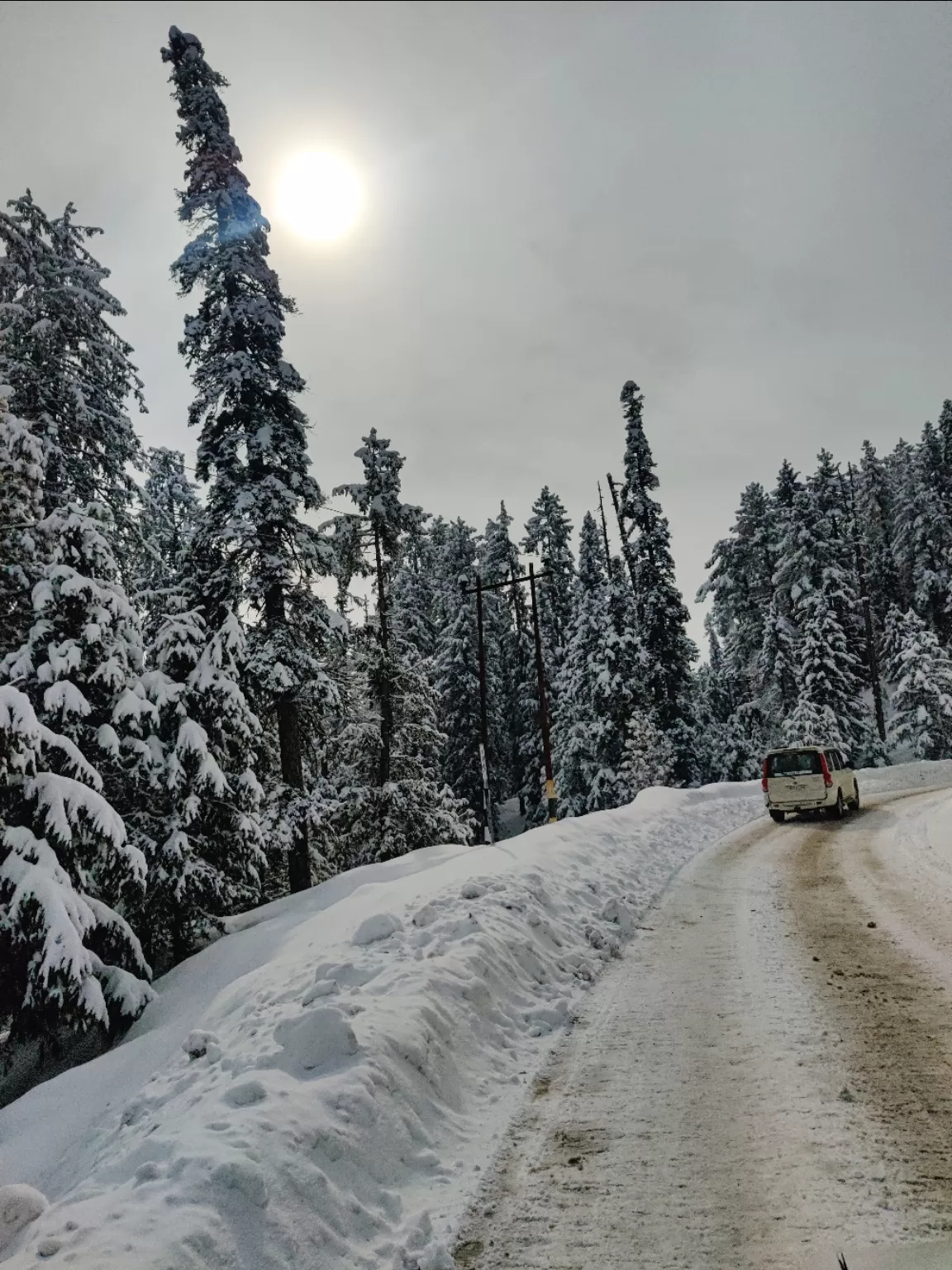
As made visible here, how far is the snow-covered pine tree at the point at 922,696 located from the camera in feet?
124

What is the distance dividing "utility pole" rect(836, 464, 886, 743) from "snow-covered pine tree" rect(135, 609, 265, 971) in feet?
123

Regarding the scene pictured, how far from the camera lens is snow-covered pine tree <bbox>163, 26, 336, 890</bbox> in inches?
635

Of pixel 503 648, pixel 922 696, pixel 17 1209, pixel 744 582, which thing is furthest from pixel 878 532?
pixel 17 1209

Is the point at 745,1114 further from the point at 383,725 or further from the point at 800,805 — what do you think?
the point at 383,725

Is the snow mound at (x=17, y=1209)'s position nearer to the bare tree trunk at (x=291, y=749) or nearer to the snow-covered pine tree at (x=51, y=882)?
the snow-covered pine tree at (x=51, y=882)

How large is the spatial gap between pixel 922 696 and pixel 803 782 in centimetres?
2570

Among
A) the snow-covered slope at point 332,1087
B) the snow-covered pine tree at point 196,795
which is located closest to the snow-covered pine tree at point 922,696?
the snow-covered slope at point 332,1087

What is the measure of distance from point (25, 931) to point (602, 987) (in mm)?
6885

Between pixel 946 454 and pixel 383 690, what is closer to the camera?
pixel 383 690

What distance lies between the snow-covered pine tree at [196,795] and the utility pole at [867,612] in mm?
37602

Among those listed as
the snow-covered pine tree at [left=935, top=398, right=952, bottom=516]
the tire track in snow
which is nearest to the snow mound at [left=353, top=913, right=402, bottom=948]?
the tire track in snow

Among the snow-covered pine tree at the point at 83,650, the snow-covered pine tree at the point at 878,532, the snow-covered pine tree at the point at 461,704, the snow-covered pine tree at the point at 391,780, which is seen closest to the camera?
the snow-covered pine tree at the point at 83,650

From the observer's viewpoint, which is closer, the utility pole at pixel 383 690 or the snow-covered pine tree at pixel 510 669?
the utility pole at pixel 383 690

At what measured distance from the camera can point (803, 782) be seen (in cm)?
1858
